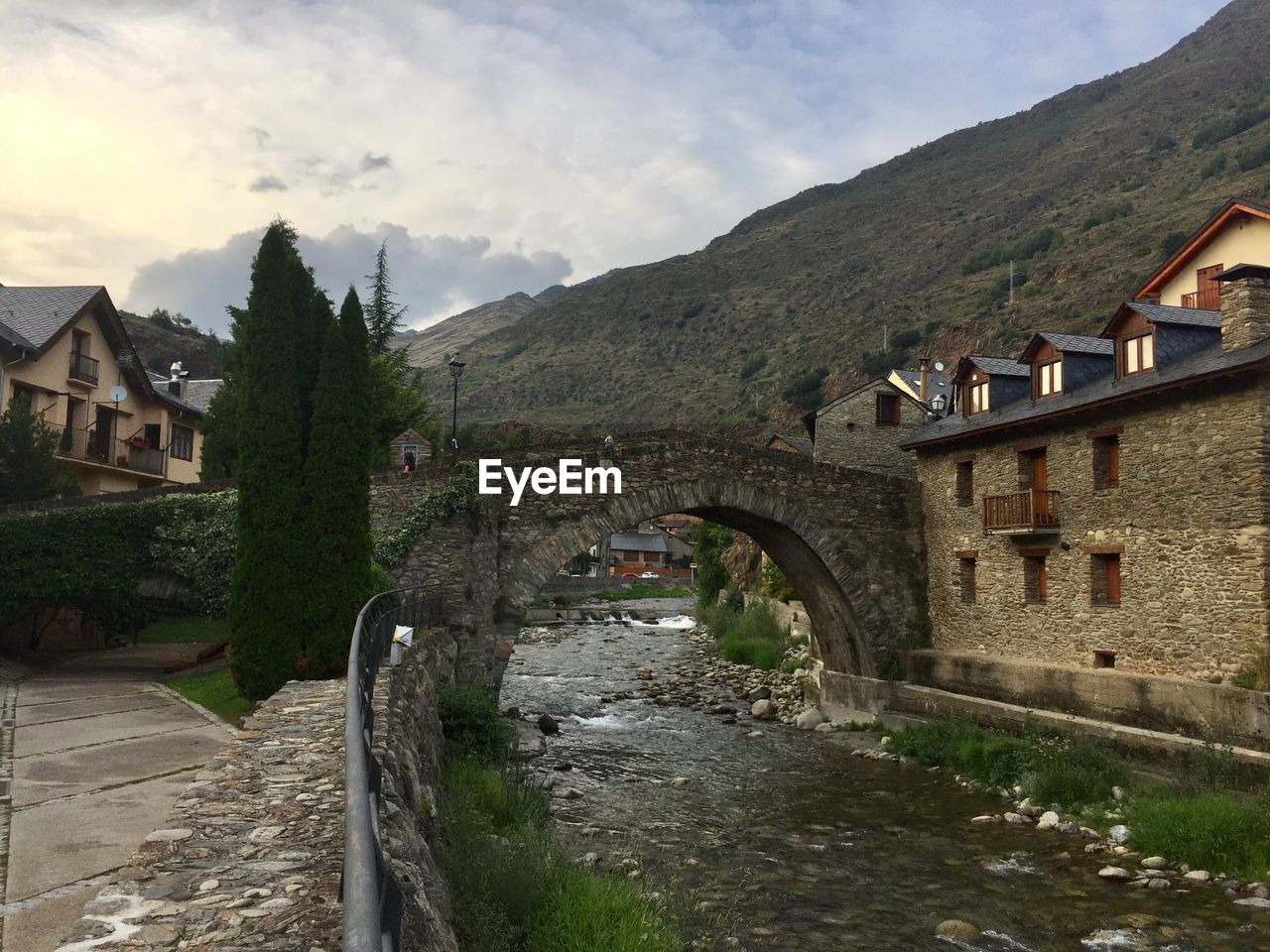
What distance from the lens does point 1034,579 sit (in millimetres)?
18344

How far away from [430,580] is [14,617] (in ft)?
24.3

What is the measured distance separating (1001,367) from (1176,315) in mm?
4604

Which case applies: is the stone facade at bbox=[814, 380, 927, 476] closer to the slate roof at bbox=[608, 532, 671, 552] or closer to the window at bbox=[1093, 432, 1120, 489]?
the window at bbox=[1093, 432, 1120, 489]

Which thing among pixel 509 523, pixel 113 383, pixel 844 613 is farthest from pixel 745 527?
pixel 113 383

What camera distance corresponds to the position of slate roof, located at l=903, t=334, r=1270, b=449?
45.5ft

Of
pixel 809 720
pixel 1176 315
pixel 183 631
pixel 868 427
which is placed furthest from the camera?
pixel 868 427

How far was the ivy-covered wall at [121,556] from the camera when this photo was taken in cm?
1666

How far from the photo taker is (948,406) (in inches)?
961

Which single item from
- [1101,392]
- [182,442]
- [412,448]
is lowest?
[412,448]

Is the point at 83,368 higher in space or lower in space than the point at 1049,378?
higher

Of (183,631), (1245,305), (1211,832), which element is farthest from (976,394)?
(183,631)

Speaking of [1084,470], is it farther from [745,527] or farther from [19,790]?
[19,790]

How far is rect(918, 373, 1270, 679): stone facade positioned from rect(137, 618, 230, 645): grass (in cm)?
1745

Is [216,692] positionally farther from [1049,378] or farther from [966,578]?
[1049,378]
